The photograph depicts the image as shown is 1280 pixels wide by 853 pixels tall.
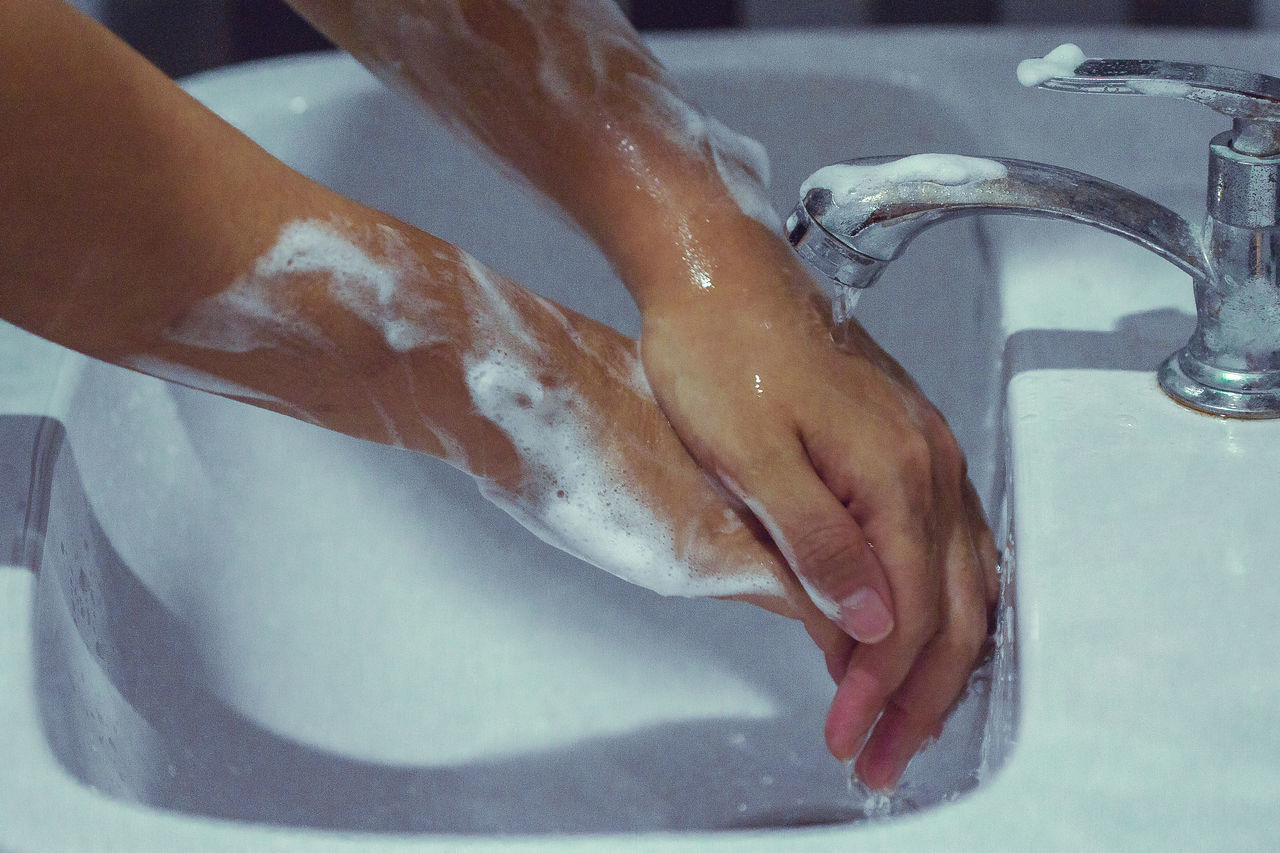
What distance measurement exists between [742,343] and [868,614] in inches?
5.3

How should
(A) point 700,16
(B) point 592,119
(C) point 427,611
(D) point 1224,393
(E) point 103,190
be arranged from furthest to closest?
(A) point 700,16
(C) point 427,611
(B) point 592,119
(D) point 1224,393
(E) point 103,190

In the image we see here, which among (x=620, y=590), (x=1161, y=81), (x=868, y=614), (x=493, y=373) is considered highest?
(x=1161, y=81)

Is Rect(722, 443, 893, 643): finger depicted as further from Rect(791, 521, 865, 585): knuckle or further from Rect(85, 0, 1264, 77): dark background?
Rect(85, 0, 1264, 77): dark background

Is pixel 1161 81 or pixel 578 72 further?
pixel 578 72

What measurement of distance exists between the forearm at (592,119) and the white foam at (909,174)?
5.5 inches

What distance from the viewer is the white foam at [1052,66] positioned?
416 millimetres

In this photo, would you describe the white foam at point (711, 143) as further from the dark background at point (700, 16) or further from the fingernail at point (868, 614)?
the dark background at point (700, 16)

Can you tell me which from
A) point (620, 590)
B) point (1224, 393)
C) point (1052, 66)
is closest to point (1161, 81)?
point (1052, 66)

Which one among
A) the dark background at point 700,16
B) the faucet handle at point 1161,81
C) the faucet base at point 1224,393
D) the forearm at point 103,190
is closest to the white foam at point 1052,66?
the faucet handle at point 1161,81

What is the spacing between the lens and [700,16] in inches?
42.8

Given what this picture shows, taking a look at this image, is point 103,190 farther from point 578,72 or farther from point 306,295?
point 578,72

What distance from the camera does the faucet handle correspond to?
0.42m

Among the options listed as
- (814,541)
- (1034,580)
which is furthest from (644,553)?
(1034,580)

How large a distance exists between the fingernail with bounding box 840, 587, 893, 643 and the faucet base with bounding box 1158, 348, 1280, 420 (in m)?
0.16
